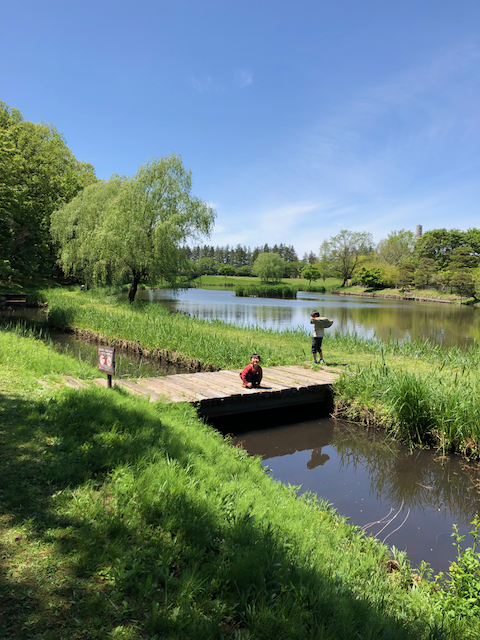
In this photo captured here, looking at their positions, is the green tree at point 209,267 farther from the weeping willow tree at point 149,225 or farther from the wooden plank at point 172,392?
the wooden plank at point 172,392

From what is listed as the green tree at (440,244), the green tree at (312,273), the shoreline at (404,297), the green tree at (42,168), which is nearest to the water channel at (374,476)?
the green tree at (42,168)

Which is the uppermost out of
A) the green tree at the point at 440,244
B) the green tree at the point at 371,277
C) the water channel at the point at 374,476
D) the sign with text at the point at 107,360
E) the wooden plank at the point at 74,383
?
the green tree at the point at 440,244

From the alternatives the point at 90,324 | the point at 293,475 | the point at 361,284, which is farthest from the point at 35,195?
the point at 361,284

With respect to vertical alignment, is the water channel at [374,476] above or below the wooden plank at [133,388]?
below

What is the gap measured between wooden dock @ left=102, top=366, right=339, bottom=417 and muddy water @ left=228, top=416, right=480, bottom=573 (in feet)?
1.98

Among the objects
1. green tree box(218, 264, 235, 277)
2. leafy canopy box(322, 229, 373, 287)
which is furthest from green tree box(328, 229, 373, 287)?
green tree box(218, 264, 235, 277)

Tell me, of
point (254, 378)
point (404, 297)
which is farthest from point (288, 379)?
point (404, 297)

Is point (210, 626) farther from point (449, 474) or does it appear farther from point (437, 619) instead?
point (449, 474)

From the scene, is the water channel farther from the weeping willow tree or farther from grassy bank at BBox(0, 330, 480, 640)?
the weeping willow tree

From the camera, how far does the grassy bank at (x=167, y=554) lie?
219cm

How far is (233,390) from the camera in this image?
7863 mm

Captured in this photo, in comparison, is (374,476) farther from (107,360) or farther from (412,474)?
(107,360)

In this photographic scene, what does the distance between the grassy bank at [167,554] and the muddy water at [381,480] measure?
831 mm

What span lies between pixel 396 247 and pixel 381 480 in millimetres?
104044
